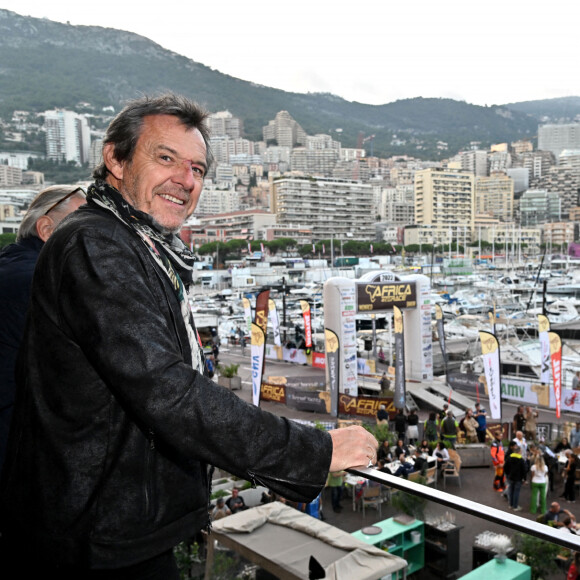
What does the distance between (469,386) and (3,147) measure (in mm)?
164386

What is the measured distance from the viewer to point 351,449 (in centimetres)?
119

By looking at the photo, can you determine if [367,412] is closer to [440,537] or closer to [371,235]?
[440,537]

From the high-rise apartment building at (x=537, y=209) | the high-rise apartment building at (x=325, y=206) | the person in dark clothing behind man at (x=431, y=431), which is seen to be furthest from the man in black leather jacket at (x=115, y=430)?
the high-rise apartment building at (x=537, y=209)

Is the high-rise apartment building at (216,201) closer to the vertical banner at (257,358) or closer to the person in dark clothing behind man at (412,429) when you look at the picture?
the vertical banner at (257,358)

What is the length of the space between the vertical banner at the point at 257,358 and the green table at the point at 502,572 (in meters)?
9.23

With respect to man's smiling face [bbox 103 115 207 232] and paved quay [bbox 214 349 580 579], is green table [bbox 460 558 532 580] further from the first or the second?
man's smiling face [bbox 103 115 207 232]

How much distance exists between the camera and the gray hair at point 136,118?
4.37ft

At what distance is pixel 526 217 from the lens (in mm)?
148750

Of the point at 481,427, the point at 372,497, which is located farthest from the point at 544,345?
the point at 372,497

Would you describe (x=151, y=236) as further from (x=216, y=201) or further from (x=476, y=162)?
(x=476, y=162)

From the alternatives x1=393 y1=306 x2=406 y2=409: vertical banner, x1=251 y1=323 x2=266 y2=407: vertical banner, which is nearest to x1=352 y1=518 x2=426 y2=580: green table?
x1=251 y1=323 x2=266 y2=407: vertical banner

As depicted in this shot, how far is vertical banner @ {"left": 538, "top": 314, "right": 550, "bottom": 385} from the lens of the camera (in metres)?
14.9

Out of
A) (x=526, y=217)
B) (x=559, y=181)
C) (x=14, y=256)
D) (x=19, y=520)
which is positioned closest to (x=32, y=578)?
(x=19, y=520)

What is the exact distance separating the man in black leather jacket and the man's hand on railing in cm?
1
